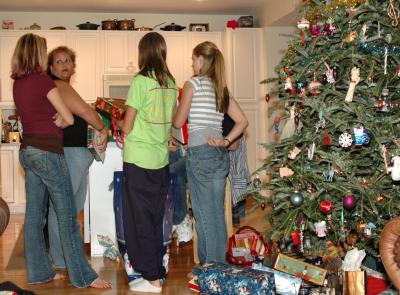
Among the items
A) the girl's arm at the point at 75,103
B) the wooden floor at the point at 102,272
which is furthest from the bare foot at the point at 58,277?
the girl's arm at the point at 75,103

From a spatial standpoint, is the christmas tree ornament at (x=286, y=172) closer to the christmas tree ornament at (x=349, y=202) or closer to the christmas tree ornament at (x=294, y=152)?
the christmas tree ornament at (x=294, y=152)

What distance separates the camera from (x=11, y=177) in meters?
7.08

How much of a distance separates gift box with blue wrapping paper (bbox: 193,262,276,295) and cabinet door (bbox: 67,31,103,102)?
4.82 m

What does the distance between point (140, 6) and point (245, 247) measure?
4.66m

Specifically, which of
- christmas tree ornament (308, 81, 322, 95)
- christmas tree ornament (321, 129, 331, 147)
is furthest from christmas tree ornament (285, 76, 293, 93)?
christmas tree ornament (321, 129, 331, 147)

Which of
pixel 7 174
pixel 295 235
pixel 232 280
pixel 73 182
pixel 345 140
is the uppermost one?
pixel 345 140

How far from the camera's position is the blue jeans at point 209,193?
11.0 feet

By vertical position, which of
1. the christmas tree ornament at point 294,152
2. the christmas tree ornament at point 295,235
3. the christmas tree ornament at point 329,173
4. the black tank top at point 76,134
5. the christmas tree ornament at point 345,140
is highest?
the black tank top at point 76,134

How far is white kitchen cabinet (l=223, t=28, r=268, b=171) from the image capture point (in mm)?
7906

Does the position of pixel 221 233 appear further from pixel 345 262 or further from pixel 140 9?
pixel 140 9

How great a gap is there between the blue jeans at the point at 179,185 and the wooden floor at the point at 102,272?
0.92 feet

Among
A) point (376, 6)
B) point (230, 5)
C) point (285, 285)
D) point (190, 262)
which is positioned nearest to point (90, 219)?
point (190, 262)

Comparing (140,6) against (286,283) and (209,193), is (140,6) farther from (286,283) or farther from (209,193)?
(286,283)

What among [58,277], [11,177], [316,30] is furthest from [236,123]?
[11,177]
